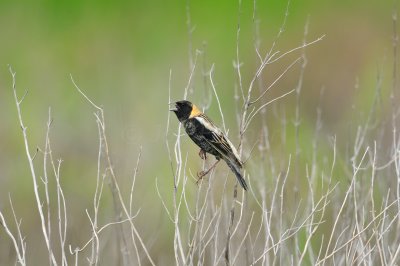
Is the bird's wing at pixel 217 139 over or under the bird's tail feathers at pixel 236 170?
over

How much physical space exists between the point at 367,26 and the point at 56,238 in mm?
8183

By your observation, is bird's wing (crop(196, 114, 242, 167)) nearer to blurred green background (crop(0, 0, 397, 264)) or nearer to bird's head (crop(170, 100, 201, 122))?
bird's head (crop(170, 100, 201, 122))

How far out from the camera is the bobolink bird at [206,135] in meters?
5.82

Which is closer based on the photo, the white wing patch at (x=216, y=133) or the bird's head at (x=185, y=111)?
the white wing patch at (x=216, y=133)

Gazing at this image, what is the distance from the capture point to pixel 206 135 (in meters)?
6.03

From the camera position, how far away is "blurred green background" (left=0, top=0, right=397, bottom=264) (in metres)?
11.0

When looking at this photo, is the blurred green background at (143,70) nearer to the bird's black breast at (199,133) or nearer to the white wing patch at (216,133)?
the bird's black breast at (199,133)

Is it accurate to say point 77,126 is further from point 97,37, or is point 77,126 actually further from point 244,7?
point 244,7

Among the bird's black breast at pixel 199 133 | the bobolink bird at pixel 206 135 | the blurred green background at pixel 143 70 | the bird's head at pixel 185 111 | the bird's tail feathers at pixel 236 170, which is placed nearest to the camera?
the bird's tail feathers at pixel 236 170

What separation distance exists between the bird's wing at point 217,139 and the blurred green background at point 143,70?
2.22m

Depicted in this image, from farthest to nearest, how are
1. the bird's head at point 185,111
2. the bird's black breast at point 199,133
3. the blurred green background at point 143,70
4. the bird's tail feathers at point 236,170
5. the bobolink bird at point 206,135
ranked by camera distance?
the blurred green background at point 143,70, the bird's head at point 185,111, the bird's black breast at point 199,133, the bobolink bird at point 206,135, the bird's tail feathers at point 236,170

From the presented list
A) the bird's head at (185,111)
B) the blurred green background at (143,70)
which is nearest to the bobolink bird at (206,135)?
the bird's head at (185,111)

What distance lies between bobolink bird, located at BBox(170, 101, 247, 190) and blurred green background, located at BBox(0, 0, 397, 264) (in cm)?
205

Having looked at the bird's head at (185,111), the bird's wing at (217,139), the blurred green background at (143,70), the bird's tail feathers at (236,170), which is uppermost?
the blurred green background at (143,70)
